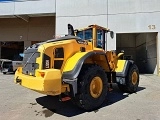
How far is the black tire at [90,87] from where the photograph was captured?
5732mm

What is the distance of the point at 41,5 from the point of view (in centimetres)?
2016

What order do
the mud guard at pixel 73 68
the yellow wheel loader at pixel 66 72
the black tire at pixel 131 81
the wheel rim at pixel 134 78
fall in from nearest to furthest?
the yellow wheel loader at pixel 66 72, the mud guard at pixel 73 68, the black tire at pixel 131 81, the wheel rim at pixel 134 78

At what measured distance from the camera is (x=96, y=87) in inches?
249

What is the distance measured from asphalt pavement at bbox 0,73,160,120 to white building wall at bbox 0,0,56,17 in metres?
13.1

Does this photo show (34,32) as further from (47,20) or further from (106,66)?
(106,66)

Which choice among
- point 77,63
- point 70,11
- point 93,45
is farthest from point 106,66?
point 70,11

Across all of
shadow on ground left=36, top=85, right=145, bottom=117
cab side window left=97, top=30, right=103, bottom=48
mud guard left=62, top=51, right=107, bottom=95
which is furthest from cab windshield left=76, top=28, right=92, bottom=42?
shadow on ground left=36, top=85, right=145, bottom=117

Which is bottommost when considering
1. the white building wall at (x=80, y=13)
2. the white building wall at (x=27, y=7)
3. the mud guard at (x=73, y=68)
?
the mud guard at (x=73, y=68)

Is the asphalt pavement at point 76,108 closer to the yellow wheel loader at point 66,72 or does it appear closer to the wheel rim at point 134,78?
the yellow wheel loader at point 66,72

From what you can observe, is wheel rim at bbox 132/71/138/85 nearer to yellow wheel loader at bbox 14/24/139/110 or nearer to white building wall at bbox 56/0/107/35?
yellow wheel loader at bbox 14/24/139/110

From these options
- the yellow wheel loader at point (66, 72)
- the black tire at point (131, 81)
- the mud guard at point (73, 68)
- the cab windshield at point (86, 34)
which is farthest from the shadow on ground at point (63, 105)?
→ the cab windshield at point (86, 34)

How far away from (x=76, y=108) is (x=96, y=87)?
86 cm

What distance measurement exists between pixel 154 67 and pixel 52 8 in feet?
34.0

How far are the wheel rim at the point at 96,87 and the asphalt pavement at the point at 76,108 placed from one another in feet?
1.45
